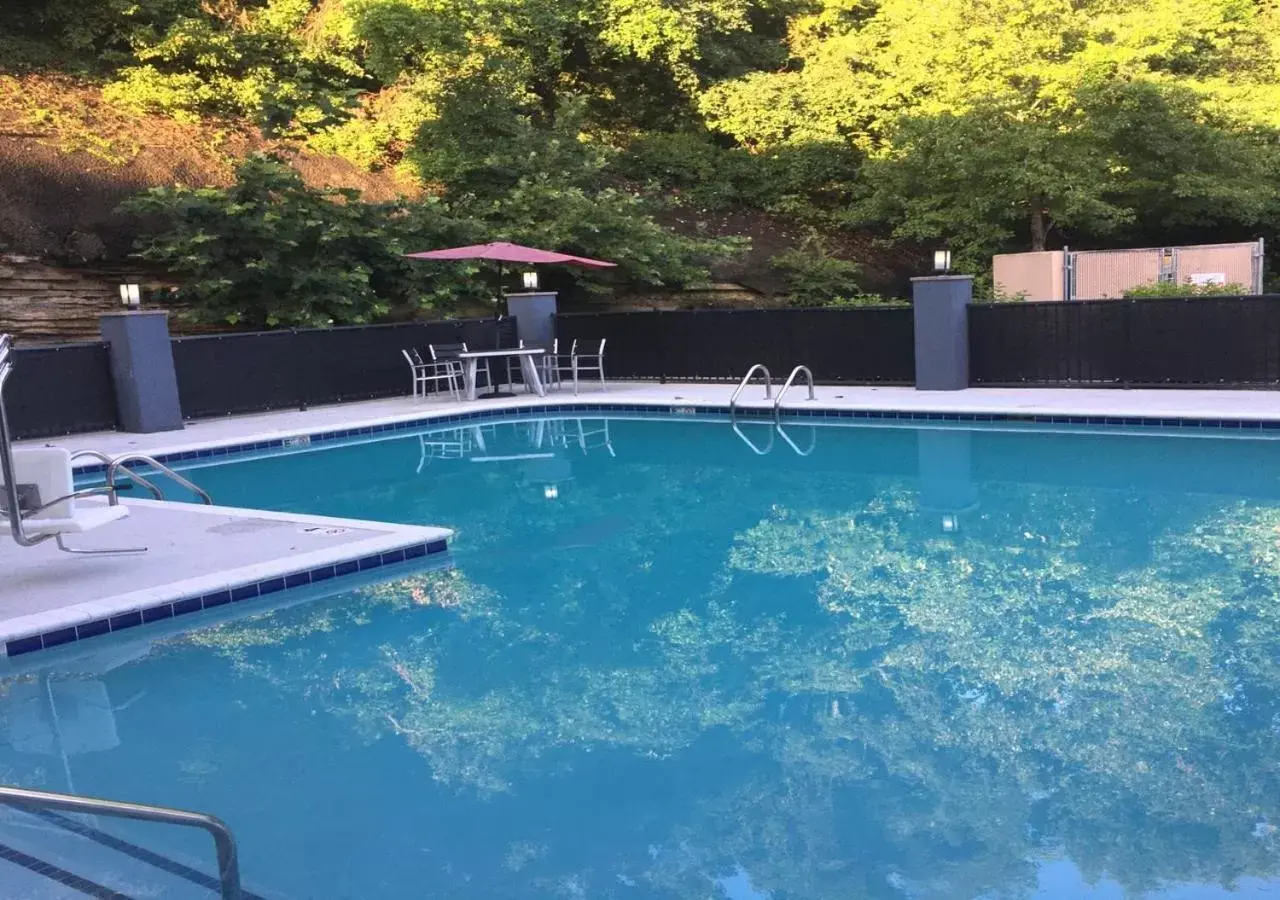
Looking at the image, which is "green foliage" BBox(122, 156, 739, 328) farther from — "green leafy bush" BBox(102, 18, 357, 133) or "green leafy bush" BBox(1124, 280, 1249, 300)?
"green leafy bush" BBox(1124, 280, 1249, 300)

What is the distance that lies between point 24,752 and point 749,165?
21.3 m

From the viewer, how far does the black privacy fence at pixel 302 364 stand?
43.8ft

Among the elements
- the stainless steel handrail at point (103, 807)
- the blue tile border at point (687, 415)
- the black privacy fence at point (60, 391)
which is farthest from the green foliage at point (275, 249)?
the stainless steel handrail at point (103, 807)

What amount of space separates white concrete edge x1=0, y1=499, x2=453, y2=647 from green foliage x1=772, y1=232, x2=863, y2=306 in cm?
1514

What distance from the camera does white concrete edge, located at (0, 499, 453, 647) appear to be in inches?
209

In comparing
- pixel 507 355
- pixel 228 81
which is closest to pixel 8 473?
pixel 507 355

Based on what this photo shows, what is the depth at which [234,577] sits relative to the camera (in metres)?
5.90

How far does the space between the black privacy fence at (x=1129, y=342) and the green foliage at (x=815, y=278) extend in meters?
A: 8.15

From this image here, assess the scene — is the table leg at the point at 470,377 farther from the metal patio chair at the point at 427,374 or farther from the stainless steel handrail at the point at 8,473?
the stainless steel handrail at the point at 8,473

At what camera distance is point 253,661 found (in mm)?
5207

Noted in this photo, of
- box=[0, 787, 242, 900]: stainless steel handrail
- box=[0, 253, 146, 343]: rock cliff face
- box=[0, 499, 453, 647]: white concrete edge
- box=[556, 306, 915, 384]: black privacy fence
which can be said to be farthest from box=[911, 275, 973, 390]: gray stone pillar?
box=[0, 787, 242, 900]: stainless steel handrail

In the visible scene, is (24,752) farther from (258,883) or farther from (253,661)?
(258,883)

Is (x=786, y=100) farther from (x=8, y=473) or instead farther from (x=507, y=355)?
(x=8, y=473)

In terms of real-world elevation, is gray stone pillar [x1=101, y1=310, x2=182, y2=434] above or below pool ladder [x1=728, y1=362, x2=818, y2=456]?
above
